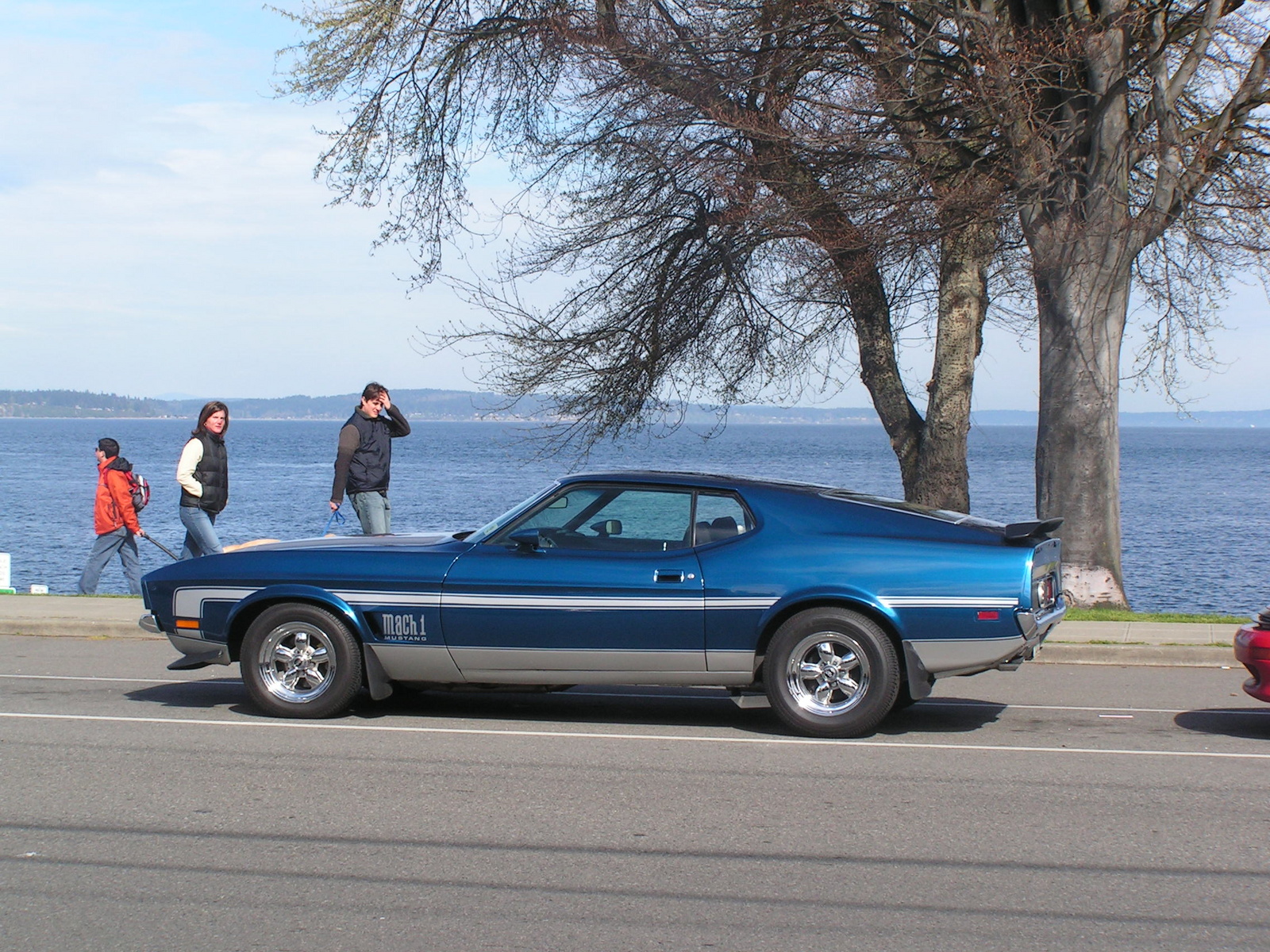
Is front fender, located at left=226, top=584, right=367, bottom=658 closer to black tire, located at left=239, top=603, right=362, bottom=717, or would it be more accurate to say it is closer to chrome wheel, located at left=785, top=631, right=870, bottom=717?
black tire, located at left=239, top=603, right=362, bottom=717

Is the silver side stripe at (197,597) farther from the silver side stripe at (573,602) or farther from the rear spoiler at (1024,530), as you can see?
the rear spoiler at (1024,530)

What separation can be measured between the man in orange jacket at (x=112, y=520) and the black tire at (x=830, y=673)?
30.2 ft

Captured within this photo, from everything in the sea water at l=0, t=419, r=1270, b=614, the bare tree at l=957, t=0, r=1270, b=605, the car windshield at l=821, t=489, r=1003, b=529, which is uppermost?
the bare tree at l=957, t=0, r=1270, b=605

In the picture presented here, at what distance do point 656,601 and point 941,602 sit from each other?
1.52 meters

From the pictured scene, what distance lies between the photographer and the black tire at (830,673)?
6.99m

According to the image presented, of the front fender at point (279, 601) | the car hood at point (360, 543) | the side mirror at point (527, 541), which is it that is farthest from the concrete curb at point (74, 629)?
the side mirror at point (527, 541)

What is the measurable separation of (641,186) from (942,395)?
4.48m

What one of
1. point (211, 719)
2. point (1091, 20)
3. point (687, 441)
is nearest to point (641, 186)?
point (1091, 20)

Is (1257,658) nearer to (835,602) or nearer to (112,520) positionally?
(835,602)

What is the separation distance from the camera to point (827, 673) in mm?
Result: 7090

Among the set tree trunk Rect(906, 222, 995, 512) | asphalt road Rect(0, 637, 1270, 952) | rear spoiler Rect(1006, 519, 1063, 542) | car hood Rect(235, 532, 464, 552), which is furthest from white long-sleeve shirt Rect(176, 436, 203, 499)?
tree trunk Rect(906, 222, 995, 512)

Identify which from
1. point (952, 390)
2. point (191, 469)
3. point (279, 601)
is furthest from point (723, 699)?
point (952, 390)

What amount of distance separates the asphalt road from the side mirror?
3.34ft

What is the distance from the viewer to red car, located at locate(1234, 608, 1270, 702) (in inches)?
279
